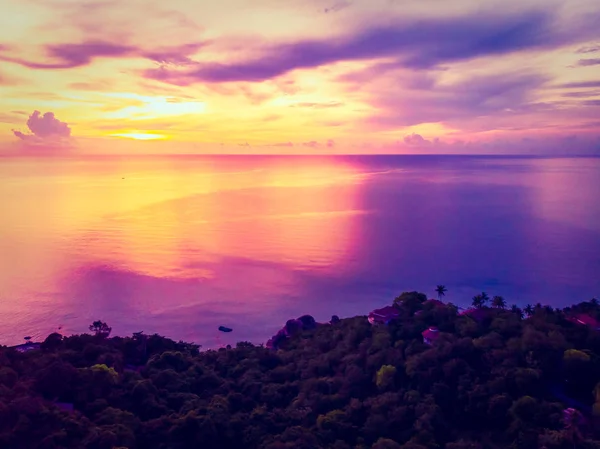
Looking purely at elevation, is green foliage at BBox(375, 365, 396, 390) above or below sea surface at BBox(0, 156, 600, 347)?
above

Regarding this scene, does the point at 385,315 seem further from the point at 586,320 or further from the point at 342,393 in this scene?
the point at 586,320

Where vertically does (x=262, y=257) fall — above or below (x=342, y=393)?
below

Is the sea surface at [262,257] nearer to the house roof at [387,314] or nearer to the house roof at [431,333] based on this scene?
the house roof at [387,314]

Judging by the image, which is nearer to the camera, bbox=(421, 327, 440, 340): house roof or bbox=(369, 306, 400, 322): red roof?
bbox=(421, 327, 440, 340): house roof

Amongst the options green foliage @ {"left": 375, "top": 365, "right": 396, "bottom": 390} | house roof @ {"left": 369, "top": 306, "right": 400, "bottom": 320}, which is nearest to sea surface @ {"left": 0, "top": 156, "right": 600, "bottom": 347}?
house roof @ {"left": 369, "top": 306, "right": 400, "bottom": 320}

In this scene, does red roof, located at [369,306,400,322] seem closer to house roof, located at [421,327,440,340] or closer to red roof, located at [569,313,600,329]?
house roof, located at [421,327,440,340]

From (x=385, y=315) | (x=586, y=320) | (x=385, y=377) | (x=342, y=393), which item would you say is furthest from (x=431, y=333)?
(x=586, y=320)
